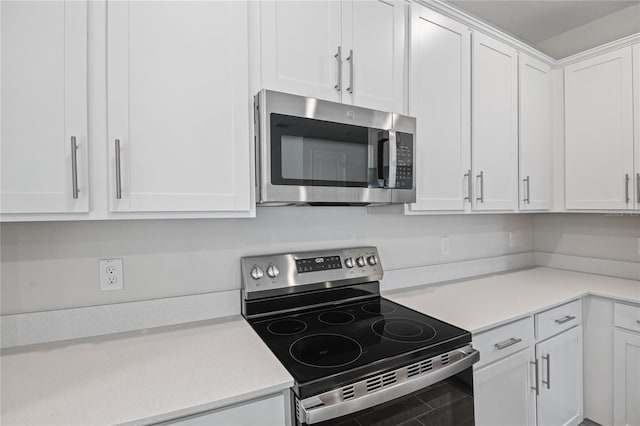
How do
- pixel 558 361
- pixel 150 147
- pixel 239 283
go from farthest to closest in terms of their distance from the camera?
pixel 558 361
pixel 239 283
pixel 150 147

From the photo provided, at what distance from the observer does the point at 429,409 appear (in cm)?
113

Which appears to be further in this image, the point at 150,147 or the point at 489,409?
the point at 489,409

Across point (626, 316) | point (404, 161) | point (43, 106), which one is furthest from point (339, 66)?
point (626, 316)

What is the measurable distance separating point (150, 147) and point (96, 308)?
2.22ft

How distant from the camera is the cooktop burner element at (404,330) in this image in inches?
47.9

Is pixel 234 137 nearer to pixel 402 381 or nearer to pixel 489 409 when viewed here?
pixel 402 381

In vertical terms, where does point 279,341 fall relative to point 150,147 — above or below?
below

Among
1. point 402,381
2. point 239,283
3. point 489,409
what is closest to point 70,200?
point 239,283

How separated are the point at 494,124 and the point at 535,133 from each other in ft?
1.58

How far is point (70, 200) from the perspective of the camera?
96 cm

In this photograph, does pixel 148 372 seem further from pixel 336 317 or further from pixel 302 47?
pixel 302 47

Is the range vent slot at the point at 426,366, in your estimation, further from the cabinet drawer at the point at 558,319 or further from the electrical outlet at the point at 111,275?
the electrical outlet at the point at 111,275

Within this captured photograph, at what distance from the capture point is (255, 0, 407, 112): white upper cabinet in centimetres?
126

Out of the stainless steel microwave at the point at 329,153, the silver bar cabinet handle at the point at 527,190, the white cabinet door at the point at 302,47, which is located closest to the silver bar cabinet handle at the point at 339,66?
the white cabinet door at the point at 302,47
